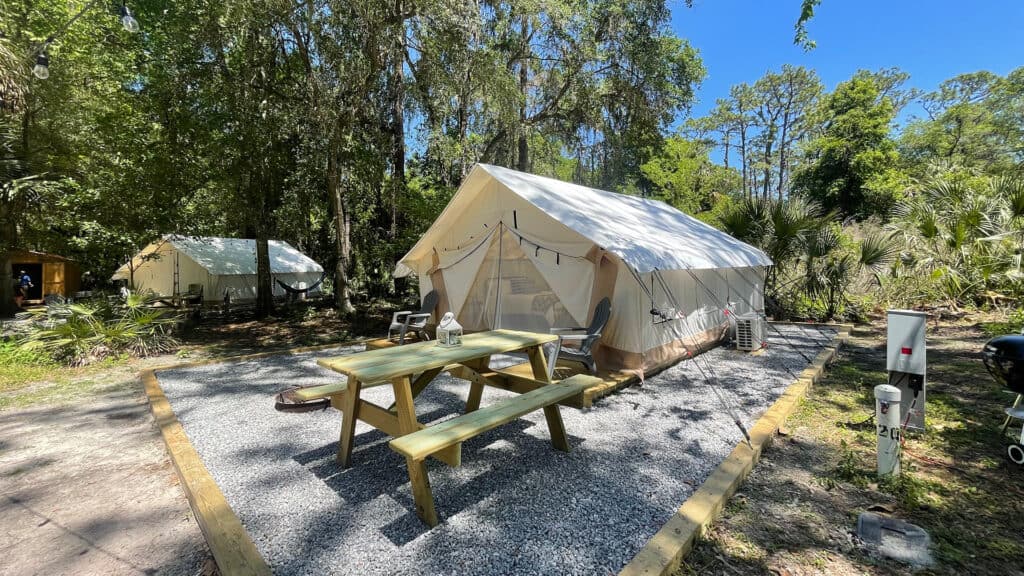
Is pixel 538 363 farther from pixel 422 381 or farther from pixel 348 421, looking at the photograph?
pixel 348 421

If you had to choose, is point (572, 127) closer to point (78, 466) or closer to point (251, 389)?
point (251, 389)

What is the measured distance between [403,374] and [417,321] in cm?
459

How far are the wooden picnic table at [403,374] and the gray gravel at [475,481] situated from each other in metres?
0.37

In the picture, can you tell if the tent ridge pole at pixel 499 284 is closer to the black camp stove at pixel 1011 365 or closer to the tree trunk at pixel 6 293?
the black camp stove at pixel 1011 365

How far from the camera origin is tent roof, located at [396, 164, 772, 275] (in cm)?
485

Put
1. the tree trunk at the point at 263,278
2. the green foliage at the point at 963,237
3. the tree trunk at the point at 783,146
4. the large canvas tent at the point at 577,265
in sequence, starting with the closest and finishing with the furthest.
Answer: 1. the large canvas tent at the point at 577,265
2. the green foliage at the point at 963,237
3. the tree trunk at the point at 263,278
4. the tree trunk at the point at 783,146

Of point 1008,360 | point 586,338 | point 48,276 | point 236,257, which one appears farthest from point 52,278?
point 1008,360

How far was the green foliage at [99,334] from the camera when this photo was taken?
6.61m

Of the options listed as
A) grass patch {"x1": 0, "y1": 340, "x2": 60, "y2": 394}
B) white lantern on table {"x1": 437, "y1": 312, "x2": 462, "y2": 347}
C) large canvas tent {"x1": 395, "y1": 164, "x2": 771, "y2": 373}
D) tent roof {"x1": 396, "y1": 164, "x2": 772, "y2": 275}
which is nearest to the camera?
white lantern on table {"x1": 437, "y1": 312, "x2": 462, "y2": 347}

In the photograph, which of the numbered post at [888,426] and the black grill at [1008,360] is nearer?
the numbered post at [888,426]

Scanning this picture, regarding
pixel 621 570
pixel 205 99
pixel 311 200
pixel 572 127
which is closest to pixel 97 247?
pixel 205 99

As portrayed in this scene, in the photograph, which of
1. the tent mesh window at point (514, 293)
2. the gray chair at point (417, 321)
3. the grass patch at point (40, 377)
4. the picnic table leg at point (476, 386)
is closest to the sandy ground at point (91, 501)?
the grass patch at point (40, 377)

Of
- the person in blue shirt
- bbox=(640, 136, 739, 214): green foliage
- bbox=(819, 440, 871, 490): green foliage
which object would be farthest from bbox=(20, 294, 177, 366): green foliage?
bbox=(640, 136, 739, 214): green foliage

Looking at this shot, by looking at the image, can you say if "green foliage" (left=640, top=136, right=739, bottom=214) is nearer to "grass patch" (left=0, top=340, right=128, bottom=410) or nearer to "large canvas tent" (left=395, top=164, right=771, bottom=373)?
"large canvas tent" (left=395, top=164, right=771, bottom=373)
